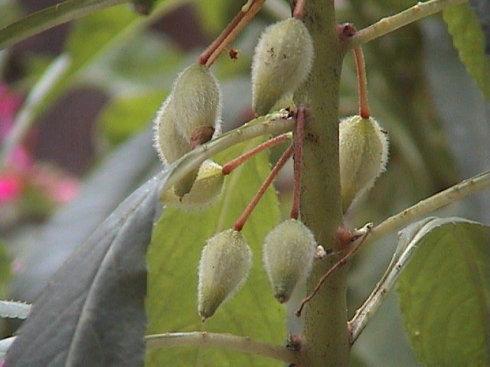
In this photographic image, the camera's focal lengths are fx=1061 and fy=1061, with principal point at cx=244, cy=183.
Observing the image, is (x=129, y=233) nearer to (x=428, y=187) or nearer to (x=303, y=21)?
(x=303, y=21)

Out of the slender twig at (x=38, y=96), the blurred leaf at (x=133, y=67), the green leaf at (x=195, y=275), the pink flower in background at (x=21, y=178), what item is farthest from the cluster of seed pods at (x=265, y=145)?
the pink flower in background at (x=21, y=178)

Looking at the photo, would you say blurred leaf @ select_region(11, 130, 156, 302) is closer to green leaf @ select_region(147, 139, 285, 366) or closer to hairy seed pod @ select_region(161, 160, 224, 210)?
green leaf @ select_region(147, 139, 285, 366)

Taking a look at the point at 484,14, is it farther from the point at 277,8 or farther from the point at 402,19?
the point at 277,8

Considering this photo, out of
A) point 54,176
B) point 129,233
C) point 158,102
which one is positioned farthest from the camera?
point 54,176

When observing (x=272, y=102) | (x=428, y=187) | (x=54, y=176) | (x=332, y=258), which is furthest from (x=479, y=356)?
(x=54, y=176)

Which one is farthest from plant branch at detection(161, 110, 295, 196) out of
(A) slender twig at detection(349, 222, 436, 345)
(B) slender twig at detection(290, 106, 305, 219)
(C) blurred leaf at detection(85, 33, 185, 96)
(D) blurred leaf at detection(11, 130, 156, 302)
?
(C) blurred leaf at detection(85, 33, 185, 96)

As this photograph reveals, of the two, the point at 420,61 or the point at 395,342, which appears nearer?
the point at 395,342

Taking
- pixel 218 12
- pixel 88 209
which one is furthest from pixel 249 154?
pixel 218 12
